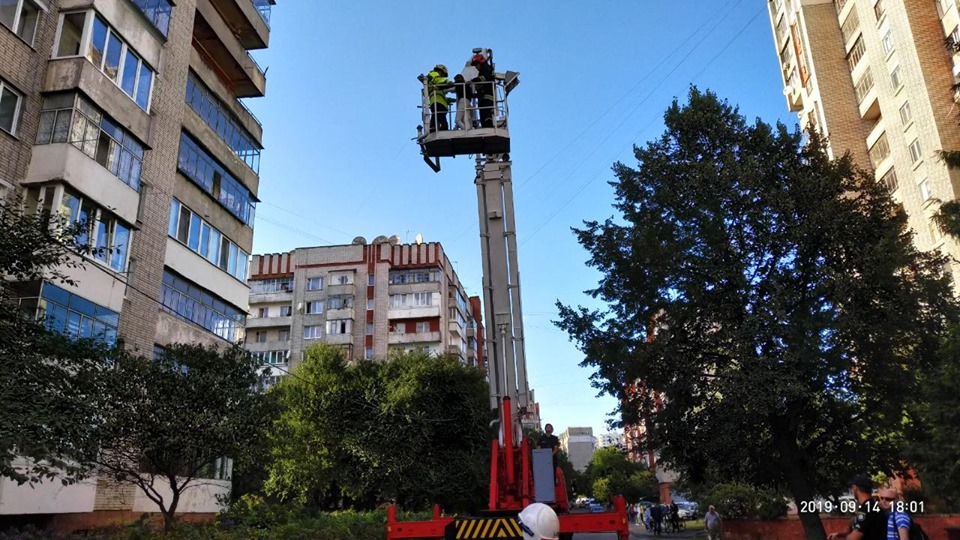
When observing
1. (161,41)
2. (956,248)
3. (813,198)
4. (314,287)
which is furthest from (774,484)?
(314,287)

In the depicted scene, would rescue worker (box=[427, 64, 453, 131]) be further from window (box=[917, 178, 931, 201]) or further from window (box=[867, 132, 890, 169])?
window (box=[867, 132, 890, 169])

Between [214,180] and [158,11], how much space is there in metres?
6.11

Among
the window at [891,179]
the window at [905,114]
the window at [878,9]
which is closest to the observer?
the window at [905,114]

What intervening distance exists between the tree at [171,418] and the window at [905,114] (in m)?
29.3

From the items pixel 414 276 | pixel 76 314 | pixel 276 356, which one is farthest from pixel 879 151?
pixel 276 356

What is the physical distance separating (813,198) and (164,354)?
1582 centimetres

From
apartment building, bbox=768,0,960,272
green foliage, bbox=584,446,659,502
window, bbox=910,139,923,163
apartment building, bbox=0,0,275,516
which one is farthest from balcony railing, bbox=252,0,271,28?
green foliage, bbox=584,446,659,502

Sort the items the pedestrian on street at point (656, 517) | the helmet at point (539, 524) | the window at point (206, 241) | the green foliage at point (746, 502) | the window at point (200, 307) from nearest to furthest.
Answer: the helmet at point (539, 524) → the window at point (200, 307) → the green foliage at point (746, 502) → the window at point (206, 241) → the pedestrian on street at point (656, 517)

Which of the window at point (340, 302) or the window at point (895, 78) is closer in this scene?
the window at point (895, 78)

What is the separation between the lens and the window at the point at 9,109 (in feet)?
52.0

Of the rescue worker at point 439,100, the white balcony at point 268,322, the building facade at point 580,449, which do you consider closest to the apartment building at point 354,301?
the white balcony at point 268,322

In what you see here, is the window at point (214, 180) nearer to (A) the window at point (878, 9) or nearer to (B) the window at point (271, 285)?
(A) the window at point (878, 9)

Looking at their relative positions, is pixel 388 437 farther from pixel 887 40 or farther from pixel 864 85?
pixel 887 40

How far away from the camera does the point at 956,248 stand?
82.7ft
